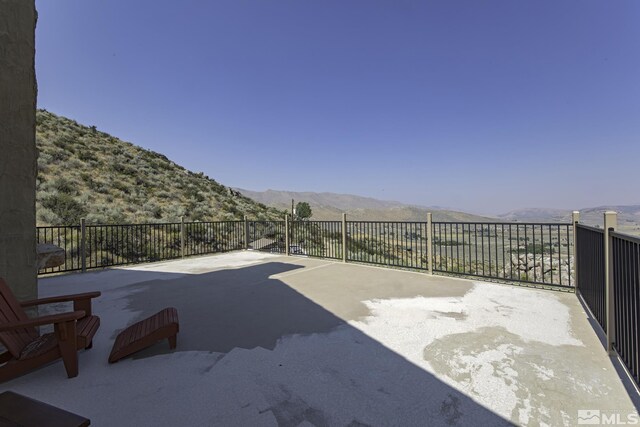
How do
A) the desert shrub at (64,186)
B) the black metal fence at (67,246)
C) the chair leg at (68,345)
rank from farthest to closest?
Answer: the desert shrub at (64,186) < the black metal fence at (67,246) < the chair leg at (68,345)

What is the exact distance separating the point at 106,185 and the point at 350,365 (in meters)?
19.9

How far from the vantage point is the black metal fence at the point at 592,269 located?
11.1ft

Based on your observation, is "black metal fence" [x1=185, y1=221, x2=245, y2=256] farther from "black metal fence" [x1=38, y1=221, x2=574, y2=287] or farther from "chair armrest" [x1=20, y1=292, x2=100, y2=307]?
"chair armrest" [x1=20, y1=292, x2=100, y2=307]

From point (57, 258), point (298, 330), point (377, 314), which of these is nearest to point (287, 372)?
point (298, 330)

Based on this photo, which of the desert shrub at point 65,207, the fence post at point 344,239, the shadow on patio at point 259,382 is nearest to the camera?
the shadow on patio at point 259,382

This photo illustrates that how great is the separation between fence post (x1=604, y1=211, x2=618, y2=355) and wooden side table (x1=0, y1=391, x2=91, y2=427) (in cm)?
435

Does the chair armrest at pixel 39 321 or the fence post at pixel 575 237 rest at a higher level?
the fence post at pixel 575 237

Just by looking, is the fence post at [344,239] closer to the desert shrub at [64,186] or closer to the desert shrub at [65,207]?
the desert shrub at [65,207]

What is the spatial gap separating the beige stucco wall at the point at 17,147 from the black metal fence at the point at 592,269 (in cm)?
669

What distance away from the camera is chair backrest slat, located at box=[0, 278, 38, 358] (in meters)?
2.50

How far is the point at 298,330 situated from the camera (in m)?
3.60

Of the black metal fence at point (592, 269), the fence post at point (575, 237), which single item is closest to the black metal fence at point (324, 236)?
the fence post at point (575, 237)

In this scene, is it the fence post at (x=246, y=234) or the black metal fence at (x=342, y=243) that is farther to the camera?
the fence post at (x=246, y=234)

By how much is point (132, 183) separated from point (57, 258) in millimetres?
15036
